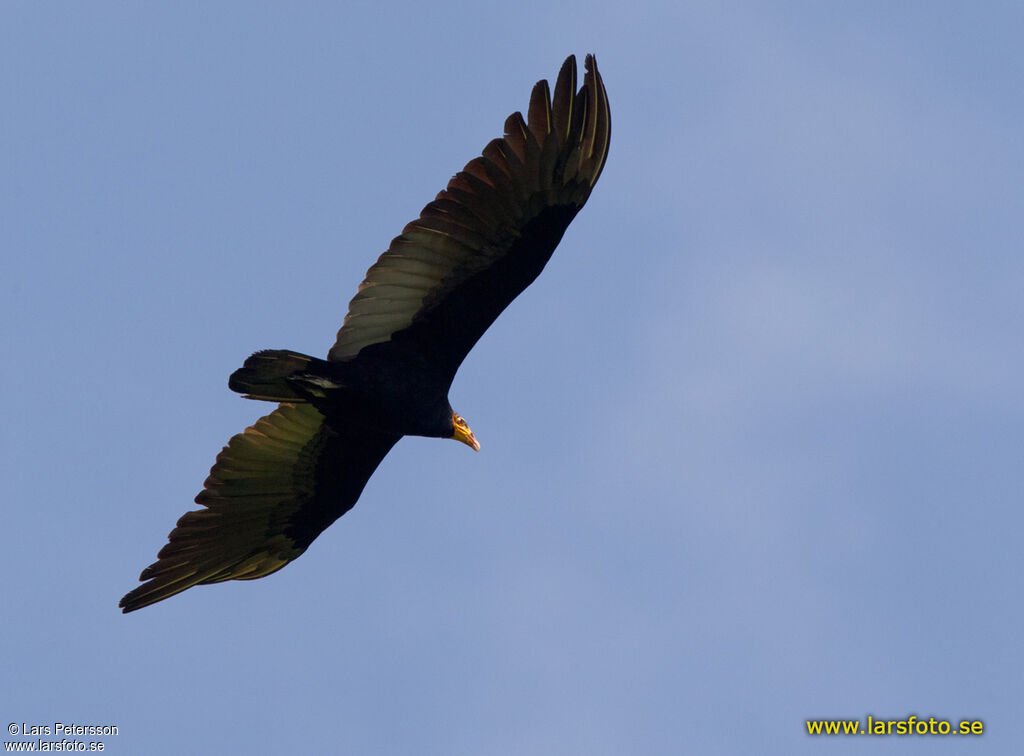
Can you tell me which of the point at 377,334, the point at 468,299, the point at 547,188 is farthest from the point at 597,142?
the point at 377,334

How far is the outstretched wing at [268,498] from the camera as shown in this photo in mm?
15023

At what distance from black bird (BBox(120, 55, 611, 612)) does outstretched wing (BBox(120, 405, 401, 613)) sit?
0.04ft

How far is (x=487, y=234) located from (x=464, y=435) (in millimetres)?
2364

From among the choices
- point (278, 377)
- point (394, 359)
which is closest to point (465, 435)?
point (394, 359)

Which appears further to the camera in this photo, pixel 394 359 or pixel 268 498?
pixel 268 498

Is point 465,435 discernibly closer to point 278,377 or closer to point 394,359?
point 394,359

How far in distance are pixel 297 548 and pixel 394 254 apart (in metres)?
4.08

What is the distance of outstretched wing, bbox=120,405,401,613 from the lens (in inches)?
591

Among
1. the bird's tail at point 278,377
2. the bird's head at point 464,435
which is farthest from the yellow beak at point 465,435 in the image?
the bird's tail at point 278,377

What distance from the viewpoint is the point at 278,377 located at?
13.0 meters

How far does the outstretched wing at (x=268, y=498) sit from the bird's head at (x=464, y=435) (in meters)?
1.10

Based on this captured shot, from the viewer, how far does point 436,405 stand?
547 inches

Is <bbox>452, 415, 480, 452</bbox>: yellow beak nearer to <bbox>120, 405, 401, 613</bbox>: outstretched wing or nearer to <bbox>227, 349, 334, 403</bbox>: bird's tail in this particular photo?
<bbox>120, 405, 401, 613</bbox>: outstretched wing

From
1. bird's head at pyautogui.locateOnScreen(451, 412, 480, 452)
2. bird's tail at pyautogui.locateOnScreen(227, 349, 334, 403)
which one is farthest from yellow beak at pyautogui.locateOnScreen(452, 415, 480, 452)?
bird's tail at pyautogui.locateOnScreen(227, 349, 334, 403)
